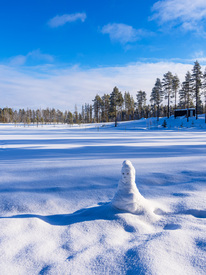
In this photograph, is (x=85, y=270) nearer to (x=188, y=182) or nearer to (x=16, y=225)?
(x=16, y=225)

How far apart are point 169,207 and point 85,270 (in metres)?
1.66

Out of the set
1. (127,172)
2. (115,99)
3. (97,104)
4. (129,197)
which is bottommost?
(129,197)

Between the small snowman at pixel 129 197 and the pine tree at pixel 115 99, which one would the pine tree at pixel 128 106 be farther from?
the small snowman at pixel 129 197

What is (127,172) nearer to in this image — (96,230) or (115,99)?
(96,230)

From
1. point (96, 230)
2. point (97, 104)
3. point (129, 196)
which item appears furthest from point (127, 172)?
point (97, 104)

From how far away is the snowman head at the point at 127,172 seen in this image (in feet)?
7.30

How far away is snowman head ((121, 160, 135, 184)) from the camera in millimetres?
2227

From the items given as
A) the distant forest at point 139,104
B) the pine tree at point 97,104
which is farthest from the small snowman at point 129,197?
the pine tree at point 97,104

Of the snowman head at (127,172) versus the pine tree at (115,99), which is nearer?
the snowman head at (127,172)

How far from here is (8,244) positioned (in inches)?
67.7

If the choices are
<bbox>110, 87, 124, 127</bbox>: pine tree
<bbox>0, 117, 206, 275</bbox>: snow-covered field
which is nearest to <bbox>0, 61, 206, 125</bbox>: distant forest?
<bbox>110, 87, 124, 127</bbox>: pine tree

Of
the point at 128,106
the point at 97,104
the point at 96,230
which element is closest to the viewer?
the point at 96,230

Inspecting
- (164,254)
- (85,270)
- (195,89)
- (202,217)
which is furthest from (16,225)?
(195,89)

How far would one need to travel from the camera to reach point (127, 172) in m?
2.24
